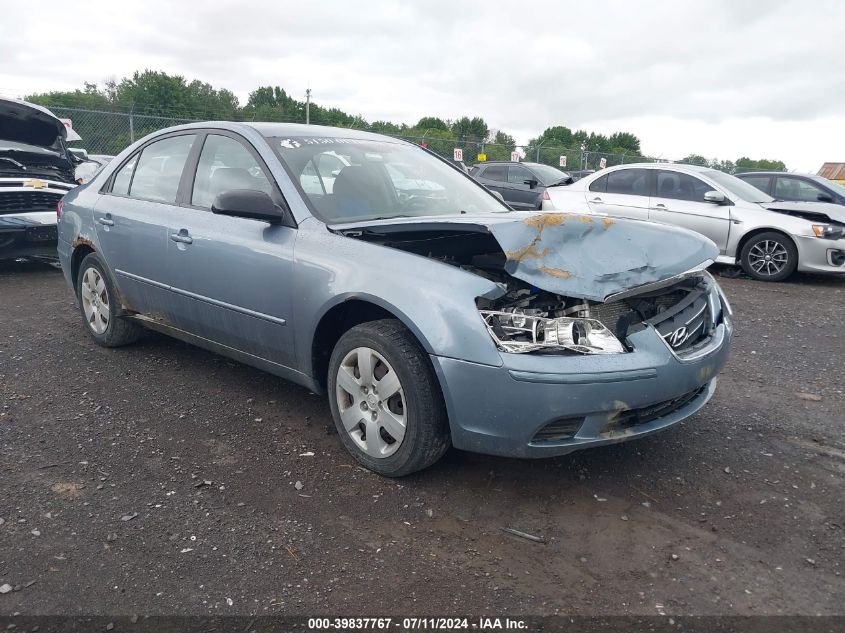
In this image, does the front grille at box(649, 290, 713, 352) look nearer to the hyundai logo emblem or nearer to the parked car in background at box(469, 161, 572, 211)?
the hyundai logo emblem

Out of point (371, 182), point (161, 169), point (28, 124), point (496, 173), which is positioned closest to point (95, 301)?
point (161, 169)

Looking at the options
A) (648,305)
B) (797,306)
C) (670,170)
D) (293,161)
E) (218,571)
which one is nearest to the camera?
(218,571)

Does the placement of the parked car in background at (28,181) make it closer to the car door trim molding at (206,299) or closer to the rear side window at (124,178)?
the rear side window at (124,178)

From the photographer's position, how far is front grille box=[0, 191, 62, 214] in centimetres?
759

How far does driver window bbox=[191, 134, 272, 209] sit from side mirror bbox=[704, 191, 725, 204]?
683 centimetres

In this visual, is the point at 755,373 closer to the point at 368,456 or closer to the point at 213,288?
the point at 368,456

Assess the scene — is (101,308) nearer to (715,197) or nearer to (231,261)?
(231,261)

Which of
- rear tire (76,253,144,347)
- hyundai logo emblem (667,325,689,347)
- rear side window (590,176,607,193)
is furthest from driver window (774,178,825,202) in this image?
rear tire (76,253,144,347)

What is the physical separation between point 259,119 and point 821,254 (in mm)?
17956

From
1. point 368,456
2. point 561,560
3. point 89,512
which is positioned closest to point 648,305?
point 561,560

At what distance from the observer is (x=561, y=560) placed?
2.55 metres

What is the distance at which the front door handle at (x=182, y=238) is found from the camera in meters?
3.91

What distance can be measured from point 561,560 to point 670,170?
797cm

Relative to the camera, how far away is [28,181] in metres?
7.78
